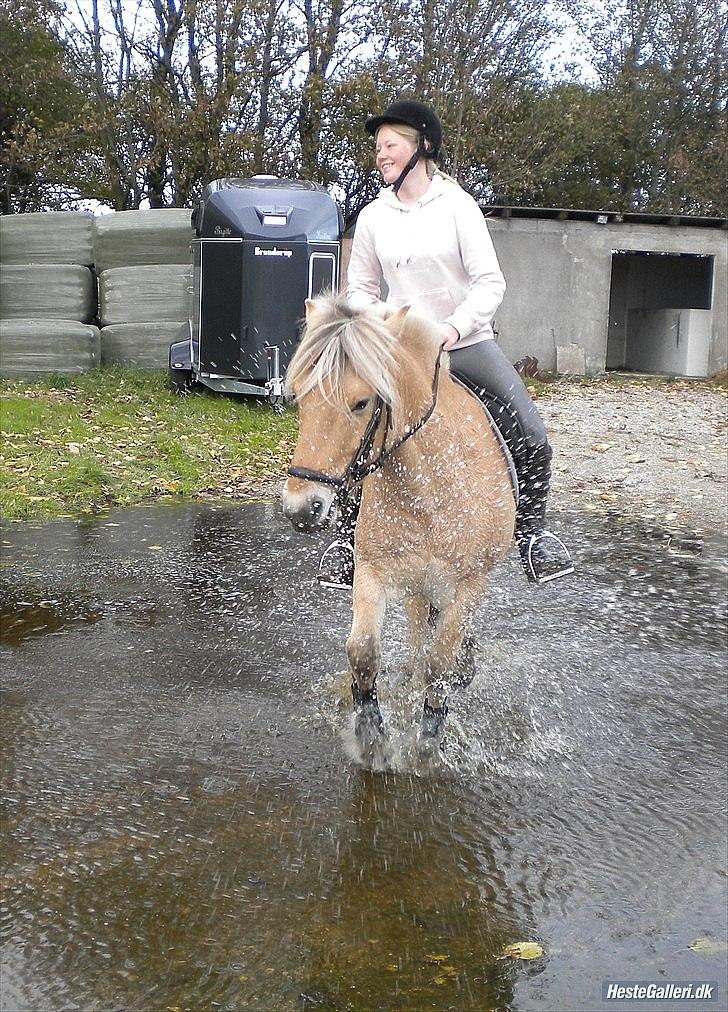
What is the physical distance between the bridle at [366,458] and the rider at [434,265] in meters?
0.42

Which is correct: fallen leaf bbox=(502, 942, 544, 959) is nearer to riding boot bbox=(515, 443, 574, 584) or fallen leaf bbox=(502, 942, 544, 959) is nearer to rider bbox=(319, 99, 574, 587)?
rider bbox=(319, 99, 574, 587)

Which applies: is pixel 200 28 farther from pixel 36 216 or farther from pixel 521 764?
pixel 521 764

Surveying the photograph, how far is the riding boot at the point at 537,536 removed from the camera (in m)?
4.95

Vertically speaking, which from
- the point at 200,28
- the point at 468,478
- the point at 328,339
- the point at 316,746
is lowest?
the point at 316,746

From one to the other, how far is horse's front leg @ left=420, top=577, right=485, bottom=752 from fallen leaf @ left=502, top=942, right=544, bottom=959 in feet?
4.61

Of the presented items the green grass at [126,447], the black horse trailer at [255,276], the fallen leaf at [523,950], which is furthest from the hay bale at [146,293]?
the fallen leaf at [523,950]

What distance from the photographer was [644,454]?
12.5 meters

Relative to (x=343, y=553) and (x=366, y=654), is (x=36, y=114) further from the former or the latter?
(x=366, y=654)

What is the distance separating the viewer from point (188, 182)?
948 inches

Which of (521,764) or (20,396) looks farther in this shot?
(20,396)

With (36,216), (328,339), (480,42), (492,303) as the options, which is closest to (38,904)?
(328,339)

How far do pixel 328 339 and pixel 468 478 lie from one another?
3.34 ft

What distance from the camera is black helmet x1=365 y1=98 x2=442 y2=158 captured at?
4.09 m

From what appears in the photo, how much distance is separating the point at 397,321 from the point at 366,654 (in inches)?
53.9
